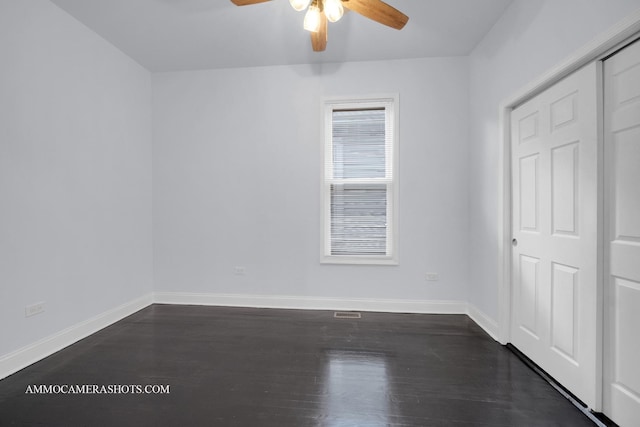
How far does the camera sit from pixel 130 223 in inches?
127

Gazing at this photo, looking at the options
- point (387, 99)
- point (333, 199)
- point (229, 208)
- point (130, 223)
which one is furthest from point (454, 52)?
point (130, 223)

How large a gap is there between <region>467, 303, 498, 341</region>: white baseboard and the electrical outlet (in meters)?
3.85

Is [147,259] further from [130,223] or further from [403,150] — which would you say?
[403,150]

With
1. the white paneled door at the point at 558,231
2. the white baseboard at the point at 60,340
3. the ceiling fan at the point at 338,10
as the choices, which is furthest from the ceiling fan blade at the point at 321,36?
the white baseboard at the point at 60,340

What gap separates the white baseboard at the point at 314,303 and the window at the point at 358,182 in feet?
1.59

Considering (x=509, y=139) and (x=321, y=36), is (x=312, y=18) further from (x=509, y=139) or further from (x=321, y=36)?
(x=509, y=139)

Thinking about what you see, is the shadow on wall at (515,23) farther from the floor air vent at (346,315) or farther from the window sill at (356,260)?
the floor air vent at (346,315)

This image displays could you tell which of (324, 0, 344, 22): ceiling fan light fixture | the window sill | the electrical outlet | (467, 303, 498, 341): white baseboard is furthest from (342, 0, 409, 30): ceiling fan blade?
the electrical outlet

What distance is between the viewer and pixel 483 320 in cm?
283

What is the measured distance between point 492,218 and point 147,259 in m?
3.86

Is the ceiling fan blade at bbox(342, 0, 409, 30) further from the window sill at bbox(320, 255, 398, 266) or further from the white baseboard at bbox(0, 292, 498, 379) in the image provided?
the white baseboard at bbox(0, 292, 498, 379)

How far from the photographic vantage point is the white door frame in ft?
4.75

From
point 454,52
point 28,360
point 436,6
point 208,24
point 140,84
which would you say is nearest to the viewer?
point 28,360

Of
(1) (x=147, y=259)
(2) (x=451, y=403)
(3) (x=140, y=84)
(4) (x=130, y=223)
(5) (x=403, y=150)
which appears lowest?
(2) (x=451, y=403)
